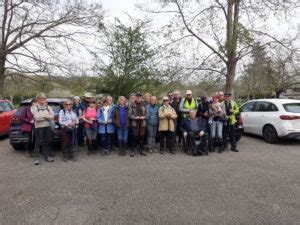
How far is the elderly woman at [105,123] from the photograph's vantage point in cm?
768

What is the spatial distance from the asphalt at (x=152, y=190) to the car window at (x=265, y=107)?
7.99 feet

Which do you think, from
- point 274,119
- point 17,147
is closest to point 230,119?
point 274,119

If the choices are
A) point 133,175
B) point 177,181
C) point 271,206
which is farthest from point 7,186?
point 271,206

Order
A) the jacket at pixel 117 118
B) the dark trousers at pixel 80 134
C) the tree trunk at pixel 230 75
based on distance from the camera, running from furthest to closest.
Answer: the tree trunk at pixel 230 75, the dark trousers at pixel 80 134, the jacket at pixel 117 118

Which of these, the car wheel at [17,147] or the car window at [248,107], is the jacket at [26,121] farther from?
the car window at [248,107]

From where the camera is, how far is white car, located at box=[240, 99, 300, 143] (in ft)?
29.2

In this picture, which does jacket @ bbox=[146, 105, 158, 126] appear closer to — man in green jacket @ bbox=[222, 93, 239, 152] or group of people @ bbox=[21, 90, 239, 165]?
group of people @ bbox=[21, 90, 239, 165]

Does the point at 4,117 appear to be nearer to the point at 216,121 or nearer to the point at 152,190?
the point at 216,121

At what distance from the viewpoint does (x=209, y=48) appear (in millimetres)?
16812

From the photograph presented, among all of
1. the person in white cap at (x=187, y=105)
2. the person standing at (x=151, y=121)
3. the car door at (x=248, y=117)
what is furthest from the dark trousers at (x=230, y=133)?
the car door at (x=248, y=117)

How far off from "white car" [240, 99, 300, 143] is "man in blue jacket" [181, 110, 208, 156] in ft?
9.24

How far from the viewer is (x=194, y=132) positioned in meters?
7.92

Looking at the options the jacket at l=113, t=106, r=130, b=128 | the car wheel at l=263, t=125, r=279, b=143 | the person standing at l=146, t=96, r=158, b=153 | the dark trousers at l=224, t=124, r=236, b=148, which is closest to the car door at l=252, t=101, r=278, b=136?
the car wheel at l=263, t=125, r=279, b=143

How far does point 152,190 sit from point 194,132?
3343 millimetres
